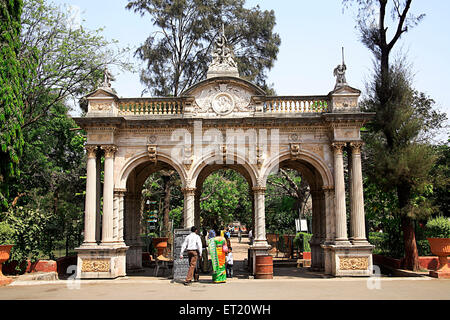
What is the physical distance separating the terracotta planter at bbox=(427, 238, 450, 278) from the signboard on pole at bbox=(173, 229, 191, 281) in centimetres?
827

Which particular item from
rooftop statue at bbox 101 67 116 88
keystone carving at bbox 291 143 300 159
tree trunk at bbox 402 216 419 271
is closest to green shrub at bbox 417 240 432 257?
tree trunk at bbox 402 216 419 271

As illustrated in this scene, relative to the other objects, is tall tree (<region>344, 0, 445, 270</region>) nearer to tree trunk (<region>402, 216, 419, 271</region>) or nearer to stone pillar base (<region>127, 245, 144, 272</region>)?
tree trunk (<region>402, 216, 419, 271</region>)

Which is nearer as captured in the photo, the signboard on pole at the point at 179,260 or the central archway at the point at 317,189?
the signboard on pole at the point at 179,260

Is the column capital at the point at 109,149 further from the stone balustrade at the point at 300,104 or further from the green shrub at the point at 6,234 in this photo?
the stone balustrade at the point at 300,104

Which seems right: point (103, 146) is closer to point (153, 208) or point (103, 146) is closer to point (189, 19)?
point (189, 19)

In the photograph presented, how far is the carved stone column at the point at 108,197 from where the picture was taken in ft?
48.9

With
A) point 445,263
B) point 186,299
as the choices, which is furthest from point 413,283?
point 186,299

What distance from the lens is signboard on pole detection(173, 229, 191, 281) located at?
531 inches

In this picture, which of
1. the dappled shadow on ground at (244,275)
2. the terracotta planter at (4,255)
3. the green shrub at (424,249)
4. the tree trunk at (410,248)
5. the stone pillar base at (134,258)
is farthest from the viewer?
the stone pillar base at (134,258)

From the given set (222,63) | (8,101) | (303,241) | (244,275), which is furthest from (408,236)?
(8,101)

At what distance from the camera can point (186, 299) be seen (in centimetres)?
962

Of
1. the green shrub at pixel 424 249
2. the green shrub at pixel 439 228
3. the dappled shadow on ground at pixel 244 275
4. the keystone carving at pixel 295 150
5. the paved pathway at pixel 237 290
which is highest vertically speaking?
the keystone carving at pixel 295 150

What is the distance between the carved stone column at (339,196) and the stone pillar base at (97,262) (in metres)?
8.03

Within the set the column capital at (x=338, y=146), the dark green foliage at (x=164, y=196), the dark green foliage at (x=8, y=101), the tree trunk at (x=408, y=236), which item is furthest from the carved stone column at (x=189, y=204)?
the dark green foliage at (x=164, y=196)
